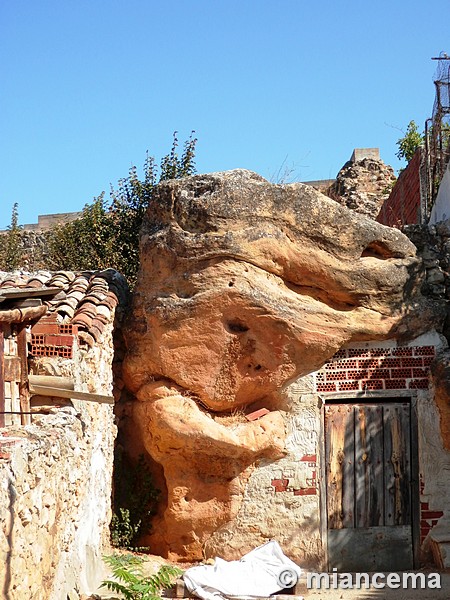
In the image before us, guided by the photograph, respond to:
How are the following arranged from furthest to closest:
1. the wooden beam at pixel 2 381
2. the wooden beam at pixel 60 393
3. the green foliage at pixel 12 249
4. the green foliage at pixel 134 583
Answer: the green foliage at pixel 12 249 < the green foliage at pixel 134 583 < the wooden beam at pixel 60 393 < the wooden beam at pixel 2 381

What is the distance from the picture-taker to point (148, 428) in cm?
1055

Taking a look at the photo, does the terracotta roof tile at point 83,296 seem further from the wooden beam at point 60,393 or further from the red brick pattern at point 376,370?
the red brick pattern at point 376,370

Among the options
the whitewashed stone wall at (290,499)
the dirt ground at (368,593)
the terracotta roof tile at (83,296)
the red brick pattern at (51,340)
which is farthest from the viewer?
the whitewashed stone wall at (290,499)

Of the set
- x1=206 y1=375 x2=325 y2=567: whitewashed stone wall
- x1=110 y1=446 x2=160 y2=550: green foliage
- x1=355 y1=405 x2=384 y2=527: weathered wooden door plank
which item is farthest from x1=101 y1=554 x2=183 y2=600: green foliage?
x1=355 y1=405 x2=384 y2=527: weathered wooden door plank

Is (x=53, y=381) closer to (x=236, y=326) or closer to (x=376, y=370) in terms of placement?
(x=236, y=326)

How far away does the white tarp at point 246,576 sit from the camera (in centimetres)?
934

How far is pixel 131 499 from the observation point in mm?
10625

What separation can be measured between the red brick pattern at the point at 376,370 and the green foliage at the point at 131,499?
238 cm

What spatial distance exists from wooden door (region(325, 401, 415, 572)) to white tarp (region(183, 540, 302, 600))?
93 centimetres

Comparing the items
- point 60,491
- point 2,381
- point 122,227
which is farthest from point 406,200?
point 60,491

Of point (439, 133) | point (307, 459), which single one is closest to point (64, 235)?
point (439, 133)

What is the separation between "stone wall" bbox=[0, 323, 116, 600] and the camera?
5.42 m

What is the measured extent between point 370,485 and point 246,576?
1964 mm

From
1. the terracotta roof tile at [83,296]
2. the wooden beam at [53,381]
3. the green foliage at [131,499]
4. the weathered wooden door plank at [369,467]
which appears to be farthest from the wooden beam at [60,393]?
the weathered wooden door plank at [369,467]
